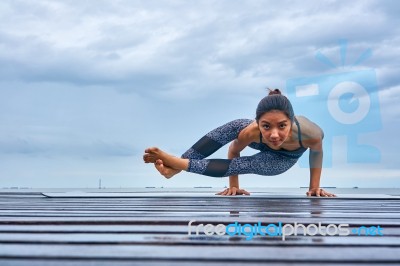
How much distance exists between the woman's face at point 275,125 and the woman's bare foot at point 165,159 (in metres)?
1.02

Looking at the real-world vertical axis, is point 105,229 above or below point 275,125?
below

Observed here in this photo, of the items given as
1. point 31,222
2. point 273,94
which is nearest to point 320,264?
point 31,222

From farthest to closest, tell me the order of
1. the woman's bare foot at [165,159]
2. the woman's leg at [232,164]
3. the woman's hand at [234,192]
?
the woman's hand at [234,192] < the woman's leg at [232,164] < the woman's bare foot at [165,159]

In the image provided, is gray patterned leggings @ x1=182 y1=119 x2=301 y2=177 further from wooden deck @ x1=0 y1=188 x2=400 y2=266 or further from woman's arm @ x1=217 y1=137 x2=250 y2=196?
wooden deck @ x1=0 y1=188 x2=400 y2=266

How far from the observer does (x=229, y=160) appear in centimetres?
529

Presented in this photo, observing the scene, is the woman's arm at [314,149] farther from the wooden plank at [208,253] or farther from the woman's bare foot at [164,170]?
the wooden plank at [208,253]

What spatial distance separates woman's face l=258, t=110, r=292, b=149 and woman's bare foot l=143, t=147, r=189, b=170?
1025 mm

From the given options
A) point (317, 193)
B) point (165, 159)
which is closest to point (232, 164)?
point (165, 159)

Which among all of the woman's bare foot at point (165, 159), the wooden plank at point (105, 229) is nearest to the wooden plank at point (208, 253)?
the wooden plank at point (105, 229)

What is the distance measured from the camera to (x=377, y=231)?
196cm

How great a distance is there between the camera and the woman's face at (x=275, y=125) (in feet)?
14.3

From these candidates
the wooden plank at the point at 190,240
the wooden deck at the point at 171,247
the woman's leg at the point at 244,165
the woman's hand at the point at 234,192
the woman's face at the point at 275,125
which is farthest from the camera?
the woman's hand at the point at 234,192

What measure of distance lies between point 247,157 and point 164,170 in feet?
2.92

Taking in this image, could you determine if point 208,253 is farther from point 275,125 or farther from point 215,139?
point 215,139
